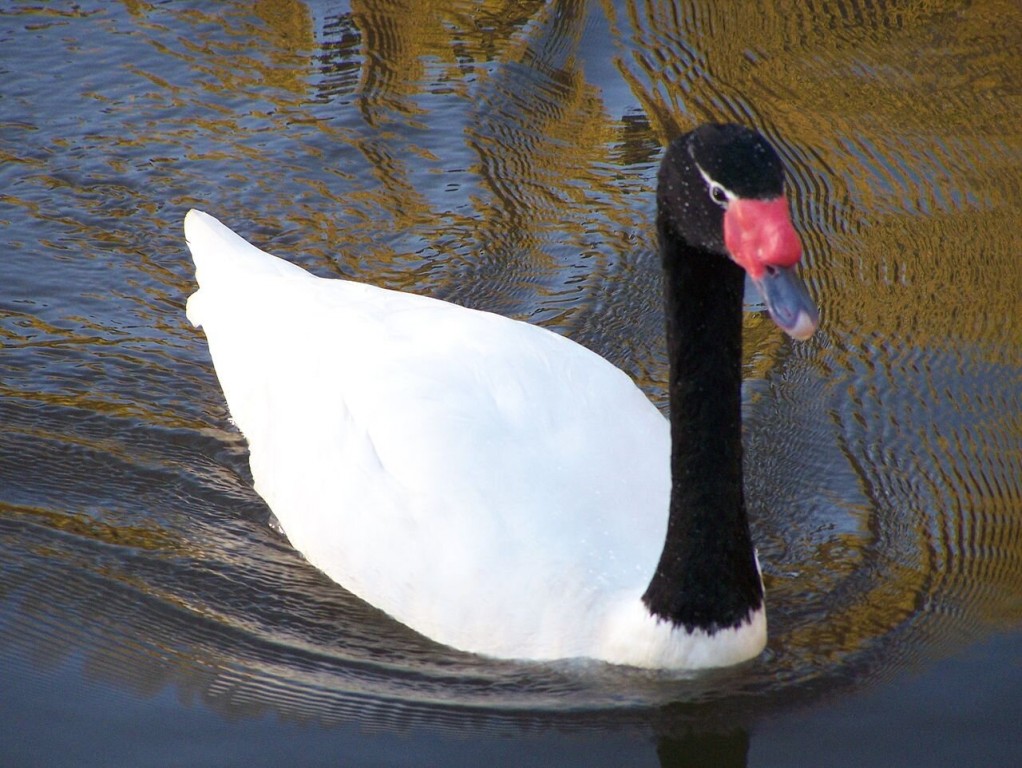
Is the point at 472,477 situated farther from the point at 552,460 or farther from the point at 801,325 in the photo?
the point at 801,325

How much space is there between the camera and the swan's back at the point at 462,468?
4.29 meters

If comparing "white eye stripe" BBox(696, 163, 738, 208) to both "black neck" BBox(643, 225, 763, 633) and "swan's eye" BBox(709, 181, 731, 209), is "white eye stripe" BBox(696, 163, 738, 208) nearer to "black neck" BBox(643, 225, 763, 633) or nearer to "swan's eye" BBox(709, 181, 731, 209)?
"swan's eye" BBox(709, 181, 731, 209)

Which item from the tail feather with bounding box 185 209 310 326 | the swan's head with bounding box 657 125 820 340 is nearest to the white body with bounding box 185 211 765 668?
the tail feather with bounding box 185 209 310 326

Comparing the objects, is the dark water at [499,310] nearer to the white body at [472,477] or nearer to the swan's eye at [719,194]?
the white body at [472,477]

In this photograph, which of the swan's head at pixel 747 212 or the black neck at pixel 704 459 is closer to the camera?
the swan's head at pixel 747 212

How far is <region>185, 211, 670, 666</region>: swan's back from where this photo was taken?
429cm

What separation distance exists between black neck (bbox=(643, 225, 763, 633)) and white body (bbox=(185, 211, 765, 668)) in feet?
0.27

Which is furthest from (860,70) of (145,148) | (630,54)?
(145,148)

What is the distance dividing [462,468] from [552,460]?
262 millimetres

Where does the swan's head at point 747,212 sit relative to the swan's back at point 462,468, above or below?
above

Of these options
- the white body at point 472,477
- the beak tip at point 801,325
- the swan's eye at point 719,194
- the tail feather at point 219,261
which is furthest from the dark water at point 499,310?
the swan's eye at point 719,194

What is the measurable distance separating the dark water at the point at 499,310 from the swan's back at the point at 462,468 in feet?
0.54

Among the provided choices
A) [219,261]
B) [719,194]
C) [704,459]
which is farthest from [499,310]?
[719,194]

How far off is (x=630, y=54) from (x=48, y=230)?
3.28m
